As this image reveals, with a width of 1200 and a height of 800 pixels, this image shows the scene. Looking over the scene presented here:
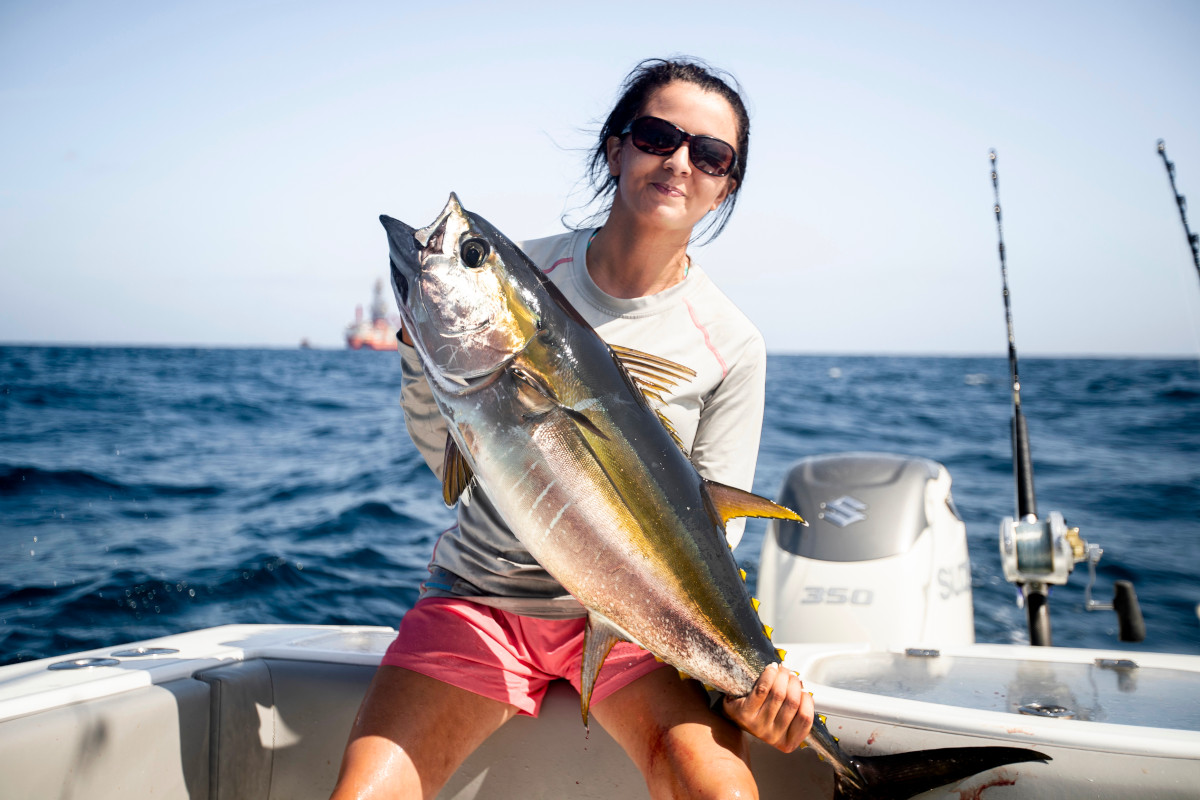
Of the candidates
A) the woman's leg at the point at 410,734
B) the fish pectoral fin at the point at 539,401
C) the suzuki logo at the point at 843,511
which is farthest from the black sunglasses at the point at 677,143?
the suzuki logo at the point at 843,511

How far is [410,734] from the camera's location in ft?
6.45

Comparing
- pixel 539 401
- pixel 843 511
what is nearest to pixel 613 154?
pixel 539 401

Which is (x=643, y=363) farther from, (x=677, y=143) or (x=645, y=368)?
(x=677, y=143)

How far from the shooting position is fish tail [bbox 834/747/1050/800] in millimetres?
1987

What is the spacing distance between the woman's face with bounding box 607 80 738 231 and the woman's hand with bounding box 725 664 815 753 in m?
1.28

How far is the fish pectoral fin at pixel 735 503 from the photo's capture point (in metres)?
1.85

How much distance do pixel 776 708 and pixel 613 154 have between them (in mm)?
1745

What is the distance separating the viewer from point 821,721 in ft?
6.48

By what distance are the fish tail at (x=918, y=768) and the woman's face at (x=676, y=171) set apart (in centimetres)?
157

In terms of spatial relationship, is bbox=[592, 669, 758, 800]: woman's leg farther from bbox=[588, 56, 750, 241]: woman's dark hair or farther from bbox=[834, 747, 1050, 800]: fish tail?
bbox=[588, 56, 750, 241]: woman's dark hair

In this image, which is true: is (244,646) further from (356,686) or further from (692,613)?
(692,613)

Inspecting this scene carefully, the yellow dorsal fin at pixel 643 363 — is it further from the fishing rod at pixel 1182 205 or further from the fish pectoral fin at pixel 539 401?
the fishing rod at pixel 1182 205

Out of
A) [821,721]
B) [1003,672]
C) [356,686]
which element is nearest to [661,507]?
[821,721]

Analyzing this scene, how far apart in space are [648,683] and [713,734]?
8.8 inches
